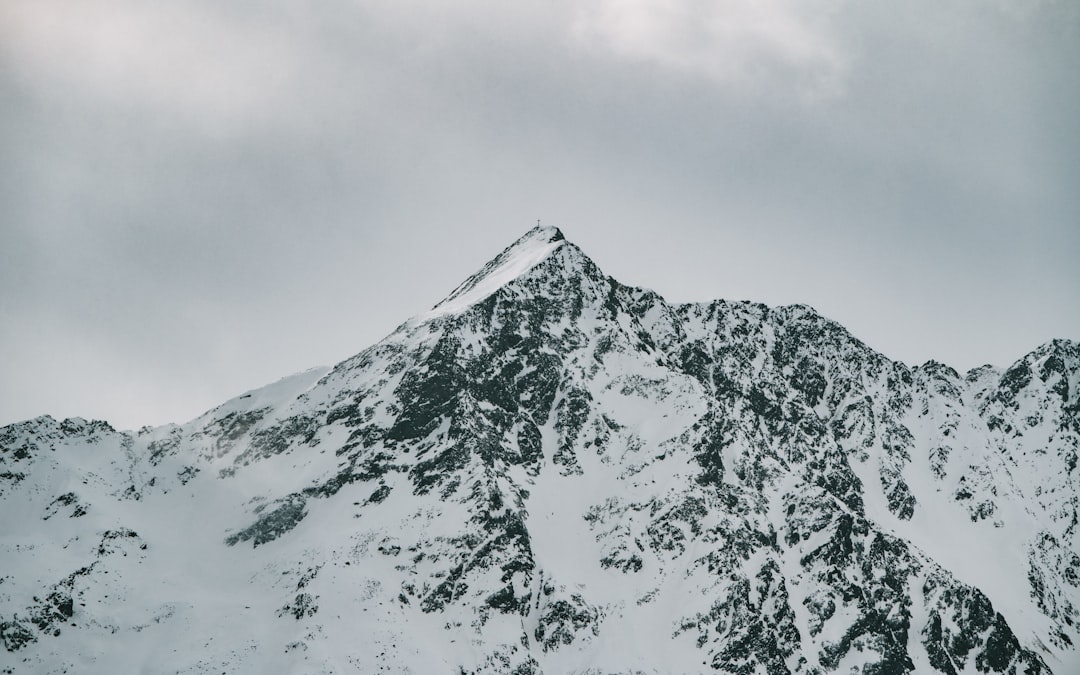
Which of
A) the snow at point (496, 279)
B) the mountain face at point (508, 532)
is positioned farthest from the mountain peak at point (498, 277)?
the mountain face at point (508, 532)

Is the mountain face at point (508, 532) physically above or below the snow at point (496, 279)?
below

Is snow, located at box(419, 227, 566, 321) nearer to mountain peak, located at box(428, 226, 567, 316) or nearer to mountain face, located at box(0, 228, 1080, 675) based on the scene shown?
mountain peak, located at box(428, 226, 567, 316)

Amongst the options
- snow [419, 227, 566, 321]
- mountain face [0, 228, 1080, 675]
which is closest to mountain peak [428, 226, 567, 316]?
snow [419, 227, 566, 321]

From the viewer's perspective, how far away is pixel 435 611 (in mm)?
113625

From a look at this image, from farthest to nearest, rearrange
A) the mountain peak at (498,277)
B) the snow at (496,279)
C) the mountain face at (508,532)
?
1. the mountain peak at (498,277)
2. the snow at (496,279)
3. the mountain face at (508,532)

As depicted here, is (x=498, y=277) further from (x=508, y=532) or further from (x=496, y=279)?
(x=508, y=532)

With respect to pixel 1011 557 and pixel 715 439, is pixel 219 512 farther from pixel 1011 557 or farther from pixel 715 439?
pixel 1011 557

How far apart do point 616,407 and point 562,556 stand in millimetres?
34671

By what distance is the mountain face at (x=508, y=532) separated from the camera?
11106 centimetres

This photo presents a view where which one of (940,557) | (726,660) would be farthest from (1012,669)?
(726,660)

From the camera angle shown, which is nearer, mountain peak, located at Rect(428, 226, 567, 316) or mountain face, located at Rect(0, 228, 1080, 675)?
mountain face, located at Rect(0, 228, 1080, 675)

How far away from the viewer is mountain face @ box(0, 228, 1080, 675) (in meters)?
A: 111

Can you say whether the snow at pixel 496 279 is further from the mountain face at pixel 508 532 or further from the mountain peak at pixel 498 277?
the mountain face at pixel 508 532

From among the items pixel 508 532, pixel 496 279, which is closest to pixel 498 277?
pixel 496 279
